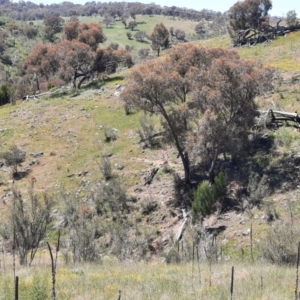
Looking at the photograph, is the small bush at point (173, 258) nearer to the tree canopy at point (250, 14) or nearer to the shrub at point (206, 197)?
the shrub at point (206, 197)

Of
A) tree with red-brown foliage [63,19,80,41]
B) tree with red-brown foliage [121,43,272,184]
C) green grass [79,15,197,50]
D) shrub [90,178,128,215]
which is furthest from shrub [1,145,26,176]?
green grass [79,15,197,50]

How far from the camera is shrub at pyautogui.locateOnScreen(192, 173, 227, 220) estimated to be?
19719 millimetres

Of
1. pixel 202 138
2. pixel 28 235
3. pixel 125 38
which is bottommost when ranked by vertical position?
pixel 28 235

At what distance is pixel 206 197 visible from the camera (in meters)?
19.9

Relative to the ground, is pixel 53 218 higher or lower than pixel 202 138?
lower

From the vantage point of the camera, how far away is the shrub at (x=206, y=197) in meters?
19.7

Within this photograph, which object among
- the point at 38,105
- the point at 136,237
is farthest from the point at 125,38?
the point at 136,237

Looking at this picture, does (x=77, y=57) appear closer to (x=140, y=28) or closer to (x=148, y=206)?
(x=148, y=206)

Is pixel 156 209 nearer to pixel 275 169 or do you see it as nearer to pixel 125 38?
pixel 275 169

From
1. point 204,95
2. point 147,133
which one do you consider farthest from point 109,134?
point 204,95

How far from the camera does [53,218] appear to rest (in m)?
22.7

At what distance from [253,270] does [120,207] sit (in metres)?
11.7

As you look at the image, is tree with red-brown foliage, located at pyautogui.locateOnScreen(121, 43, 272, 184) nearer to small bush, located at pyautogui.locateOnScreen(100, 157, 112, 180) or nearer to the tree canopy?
small bush, located at pyautogui.locateOnScreen(100, 157, 112, 180)

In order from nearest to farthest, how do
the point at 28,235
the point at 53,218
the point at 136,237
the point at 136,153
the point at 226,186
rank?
the point at 28,235 < the point at 136,237 < the point at 226,186 < the point at 53,218 < the point at 136,153
